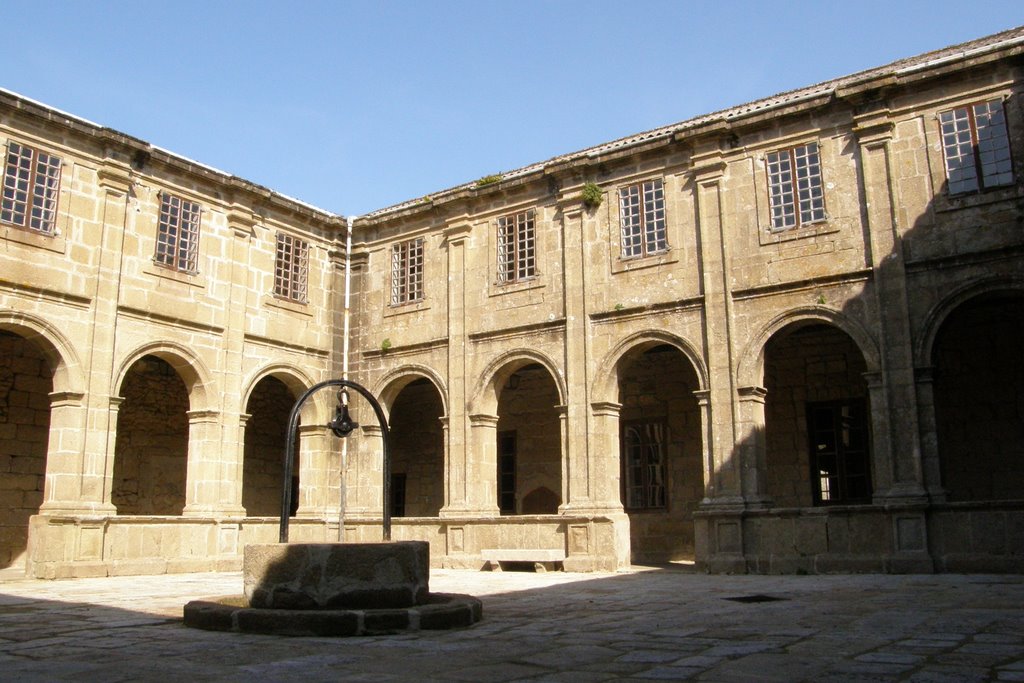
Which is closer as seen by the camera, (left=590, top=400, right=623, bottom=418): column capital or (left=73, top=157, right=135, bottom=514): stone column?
(left=73, top=157, right=135, bottom=514): stone column

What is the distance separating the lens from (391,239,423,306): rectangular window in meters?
19.7

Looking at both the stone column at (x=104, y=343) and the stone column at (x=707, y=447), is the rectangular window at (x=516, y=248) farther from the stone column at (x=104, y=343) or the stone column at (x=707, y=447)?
the stone column at (x=104, y=343)

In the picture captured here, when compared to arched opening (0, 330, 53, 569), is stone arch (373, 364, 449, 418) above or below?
above

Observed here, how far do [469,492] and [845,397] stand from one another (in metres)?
7.02

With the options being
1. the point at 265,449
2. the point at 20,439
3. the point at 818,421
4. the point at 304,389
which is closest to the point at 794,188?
the point at 818,421

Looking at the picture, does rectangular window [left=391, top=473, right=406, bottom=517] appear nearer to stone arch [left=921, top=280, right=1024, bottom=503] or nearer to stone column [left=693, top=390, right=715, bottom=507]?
stone column [left=693, top=390, right=715, bottom=507]

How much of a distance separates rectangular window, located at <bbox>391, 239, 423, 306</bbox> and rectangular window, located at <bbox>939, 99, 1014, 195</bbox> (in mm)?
10105

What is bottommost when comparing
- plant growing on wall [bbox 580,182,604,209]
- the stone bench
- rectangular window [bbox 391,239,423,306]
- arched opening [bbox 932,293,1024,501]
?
the stone bench

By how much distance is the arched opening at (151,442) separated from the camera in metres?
19.0

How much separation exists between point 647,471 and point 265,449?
8612 millimetres

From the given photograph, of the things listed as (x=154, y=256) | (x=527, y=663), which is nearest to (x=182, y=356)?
(x=154, y=256)

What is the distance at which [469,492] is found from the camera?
17781mm

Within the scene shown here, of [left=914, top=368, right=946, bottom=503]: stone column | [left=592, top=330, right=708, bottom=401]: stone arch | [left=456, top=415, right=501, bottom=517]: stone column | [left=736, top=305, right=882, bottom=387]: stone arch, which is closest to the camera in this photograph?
[left=914, top=368, right=946, bottom=503]: stone column

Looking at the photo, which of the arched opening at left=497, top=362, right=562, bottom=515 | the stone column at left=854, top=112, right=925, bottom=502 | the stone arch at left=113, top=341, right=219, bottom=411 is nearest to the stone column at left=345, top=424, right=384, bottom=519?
the arched opening at left=497, top=362, right=562, bottom=515
